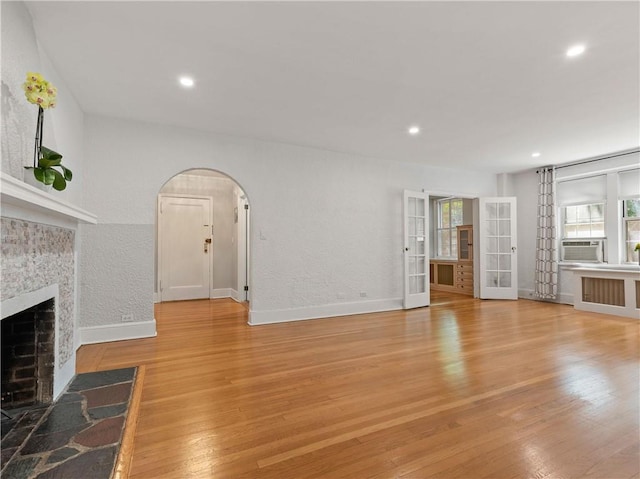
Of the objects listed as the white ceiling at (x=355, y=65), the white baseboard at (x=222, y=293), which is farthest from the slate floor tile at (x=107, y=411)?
the white baseboard at (x=222, y=293)

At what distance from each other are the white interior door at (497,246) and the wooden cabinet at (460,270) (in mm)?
595

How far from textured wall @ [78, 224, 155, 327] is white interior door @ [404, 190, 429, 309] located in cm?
393

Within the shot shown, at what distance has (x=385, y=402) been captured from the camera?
2.11m

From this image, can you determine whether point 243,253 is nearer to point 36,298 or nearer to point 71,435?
point 36,298

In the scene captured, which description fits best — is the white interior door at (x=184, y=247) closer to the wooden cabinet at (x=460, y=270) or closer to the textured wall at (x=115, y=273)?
the textured wall at (x=115, y=273)

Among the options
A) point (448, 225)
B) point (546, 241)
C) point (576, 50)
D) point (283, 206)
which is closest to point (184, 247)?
point (283, 206)

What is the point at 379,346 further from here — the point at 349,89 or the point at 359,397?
the point at 349,89

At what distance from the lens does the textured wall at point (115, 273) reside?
11.5ft

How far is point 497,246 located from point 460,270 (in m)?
1.12

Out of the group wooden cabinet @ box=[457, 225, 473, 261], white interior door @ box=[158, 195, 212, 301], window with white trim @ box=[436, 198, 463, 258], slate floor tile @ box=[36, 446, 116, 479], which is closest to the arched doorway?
white interior door @ box=[158, 195, 212, 301]

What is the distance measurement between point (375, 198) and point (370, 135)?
1.29 metres

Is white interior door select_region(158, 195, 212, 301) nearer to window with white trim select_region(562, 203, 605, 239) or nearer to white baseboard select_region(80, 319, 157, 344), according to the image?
white baseboard select_region(80, 319, 157, 344)

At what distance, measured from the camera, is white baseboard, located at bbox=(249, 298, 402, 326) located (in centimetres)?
432

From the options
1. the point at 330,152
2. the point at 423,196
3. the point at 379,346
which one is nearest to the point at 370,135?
the point at 330,152
